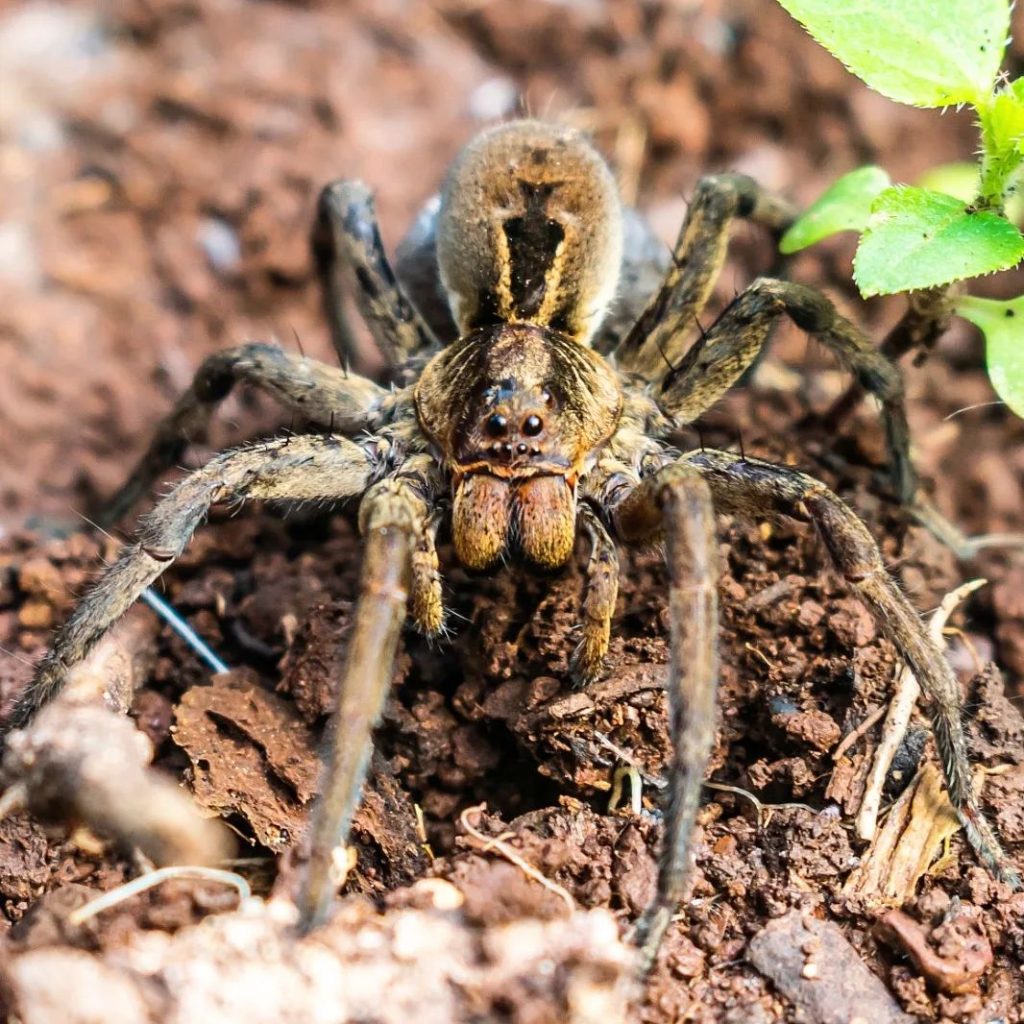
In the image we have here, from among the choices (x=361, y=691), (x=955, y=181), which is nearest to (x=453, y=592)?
(x=361, y=691)

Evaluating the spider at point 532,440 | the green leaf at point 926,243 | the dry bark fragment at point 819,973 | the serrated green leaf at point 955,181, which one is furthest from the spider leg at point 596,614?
the serrated green leaf at point 955,181

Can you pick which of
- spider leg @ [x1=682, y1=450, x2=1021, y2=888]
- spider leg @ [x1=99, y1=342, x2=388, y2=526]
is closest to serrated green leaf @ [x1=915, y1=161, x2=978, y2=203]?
spider leg @ [x1=682, y1=450, x2=1021, y2=888]

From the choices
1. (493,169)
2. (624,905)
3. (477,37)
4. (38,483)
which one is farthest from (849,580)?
(477,37)

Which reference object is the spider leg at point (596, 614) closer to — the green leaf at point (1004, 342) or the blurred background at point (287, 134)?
the green leaf at point (1004, 342)

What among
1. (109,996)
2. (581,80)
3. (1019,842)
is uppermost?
(581,80)

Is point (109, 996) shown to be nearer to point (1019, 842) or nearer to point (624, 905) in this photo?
point (624, 905)

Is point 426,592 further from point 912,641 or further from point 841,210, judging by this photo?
point 841,210
